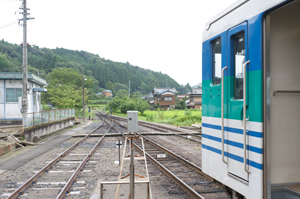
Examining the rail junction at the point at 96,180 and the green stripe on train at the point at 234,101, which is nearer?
the green stripe on train at the point at 234,101

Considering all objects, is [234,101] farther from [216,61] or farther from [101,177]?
[101,177]

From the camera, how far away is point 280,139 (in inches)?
A: 112

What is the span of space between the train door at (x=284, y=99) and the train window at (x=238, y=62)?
350mm

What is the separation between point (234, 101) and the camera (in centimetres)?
309

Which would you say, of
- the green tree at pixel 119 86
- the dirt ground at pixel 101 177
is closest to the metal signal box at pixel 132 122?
the dirt ground at pixel 101 177

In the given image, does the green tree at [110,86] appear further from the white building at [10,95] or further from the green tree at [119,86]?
the white building at [10,95]

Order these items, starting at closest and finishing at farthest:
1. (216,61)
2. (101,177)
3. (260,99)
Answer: (260,99), (216,61), (101,177)

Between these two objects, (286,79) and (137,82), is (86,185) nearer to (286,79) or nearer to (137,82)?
(286,79)

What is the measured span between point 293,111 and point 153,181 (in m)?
4.59

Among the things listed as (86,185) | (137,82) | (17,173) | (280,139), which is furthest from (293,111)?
(137,82)

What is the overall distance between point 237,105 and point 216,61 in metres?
0.98

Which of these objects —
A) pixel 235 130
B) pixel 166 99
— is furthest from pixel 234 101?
pixel 166 99

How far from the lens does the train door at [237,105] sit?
2.85 m

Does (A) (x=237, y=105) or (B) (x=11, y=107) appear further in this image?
(B) (x=11, y=107)
